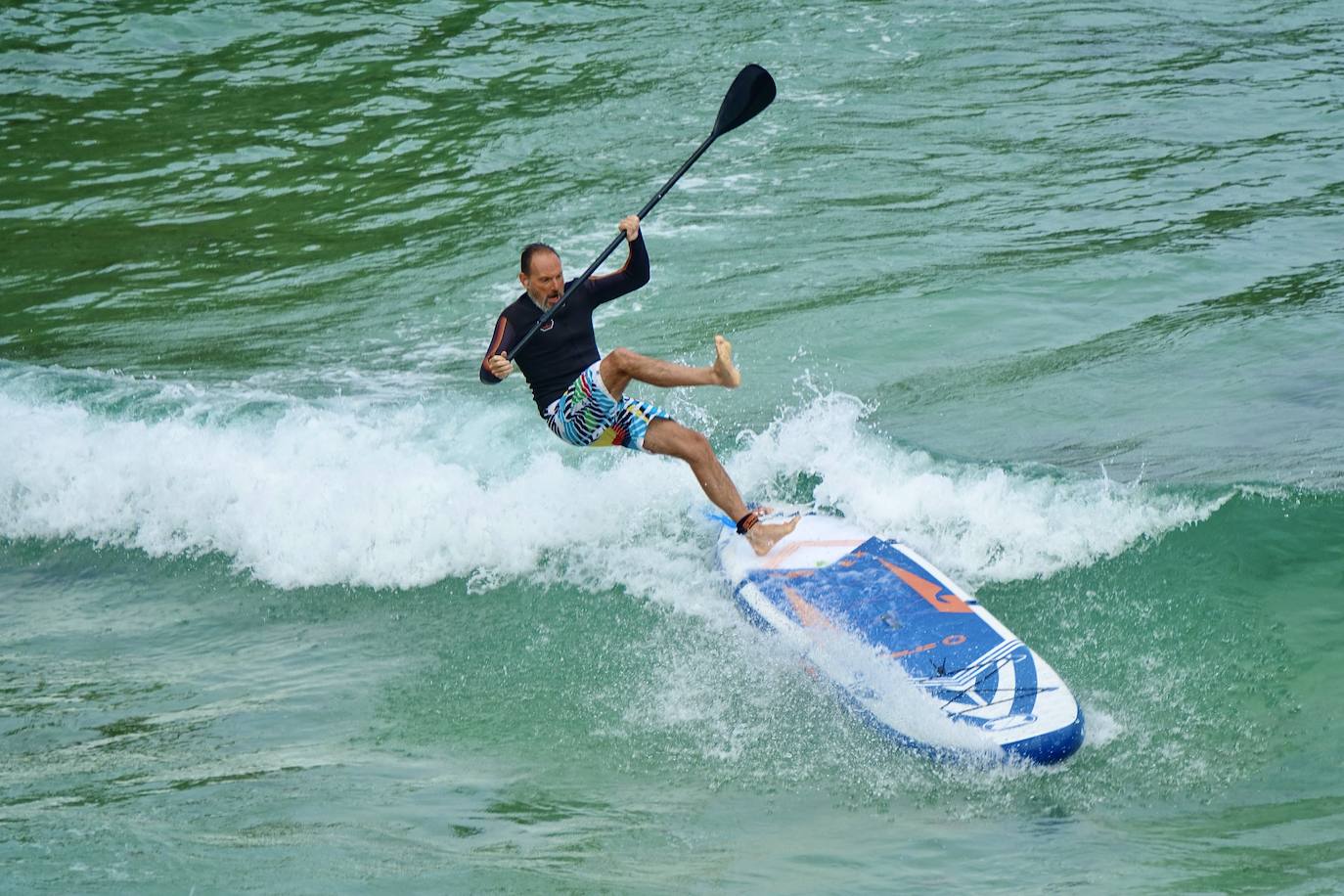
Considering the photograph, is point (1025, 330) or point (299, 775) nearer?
point (299, 775)

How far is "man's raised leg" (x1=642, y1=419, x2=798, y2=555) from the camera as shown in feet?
24.6

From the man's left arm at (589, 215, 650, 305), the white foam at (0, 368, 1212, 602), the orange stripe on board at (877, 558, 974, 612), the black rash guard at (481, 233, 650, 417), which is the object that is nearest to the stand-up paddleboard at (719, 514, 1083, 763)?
the orange stripe on board at (877, 558, 974, 612)

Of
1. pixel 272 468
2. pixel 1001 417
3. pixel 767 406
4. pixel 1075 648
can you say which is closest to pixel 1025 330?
pixel 1001 417

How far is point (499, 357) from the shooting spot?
7.22 meters

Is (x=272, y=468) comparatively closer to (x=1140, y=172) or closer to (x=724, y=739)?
(x=724, y=739)

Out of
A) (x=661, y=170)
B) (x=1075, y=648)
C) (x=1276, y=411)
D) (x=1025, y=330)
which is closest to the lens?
(x=1075, y=648)

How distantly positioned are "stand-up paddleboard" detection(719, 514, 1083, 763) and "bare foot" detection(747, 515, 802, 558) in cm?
5

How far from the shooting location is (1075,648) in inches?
274

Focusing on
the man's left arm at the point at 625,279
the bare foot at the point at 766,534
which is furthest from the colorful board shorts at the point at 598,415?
the bare foot at the point at 766,534

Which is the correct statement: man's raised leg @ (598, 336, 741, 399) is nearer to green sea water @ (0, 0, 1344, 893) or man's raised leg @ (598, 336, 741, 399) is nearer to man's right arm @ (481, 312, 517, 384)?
man's right arm @ (481, 312, 517, 384)

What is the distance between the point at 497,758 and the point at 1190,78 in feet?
44.3

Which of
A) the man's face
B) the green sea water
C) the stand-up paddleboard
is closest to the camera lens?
the green sea water

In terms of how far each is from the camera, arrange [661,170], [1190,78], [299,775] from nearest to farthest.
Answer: [299,775], [661,170], [1190,78]

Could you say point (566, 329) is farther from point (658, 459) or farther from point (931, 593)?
point (931, 593)
